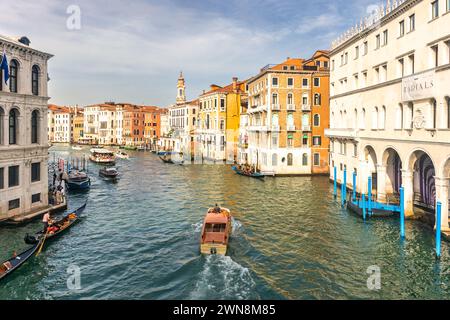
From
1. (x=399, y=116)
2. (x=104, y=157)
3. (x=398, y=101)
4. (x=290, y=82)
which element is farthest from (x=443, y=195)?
(x=104, y=157)

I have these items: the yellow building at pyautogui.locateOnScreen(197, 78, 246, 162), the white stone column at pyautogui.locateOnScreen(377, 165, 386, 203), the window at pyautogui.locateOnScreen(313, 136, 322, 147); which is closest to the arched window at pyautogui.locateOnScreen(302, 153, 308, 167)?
the window at pyautogui.locateOnScreen(313, 136, 322, 147)

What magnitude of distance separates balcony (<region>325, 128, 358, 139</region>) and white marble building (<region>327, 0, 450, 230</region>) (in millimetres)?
96

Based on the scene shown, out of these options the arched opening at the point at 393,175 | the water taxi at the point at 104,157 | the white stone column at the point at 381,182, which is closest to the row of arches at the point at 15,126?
the white stone column at the point at 381,182

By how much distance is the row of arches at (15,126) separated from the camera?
21078 millimetres

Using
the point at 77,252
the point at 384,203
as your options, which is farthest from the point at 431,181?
the point at 77,252

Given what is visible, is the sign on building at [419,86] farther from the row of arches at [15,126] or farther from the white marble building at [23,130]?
the row of arches at [15,126]

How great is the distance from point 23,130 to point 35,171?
2.87 meters

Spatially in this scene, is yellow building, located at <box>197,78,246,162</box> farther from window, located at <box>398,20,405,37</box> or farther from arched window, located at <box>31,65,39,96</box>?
arched window, located at <box>31,65,39,96</box>

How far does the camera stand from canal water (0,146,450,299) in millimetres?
14242

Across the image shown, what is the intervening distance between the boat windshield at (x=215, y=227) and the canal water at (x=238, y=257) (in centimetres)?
113

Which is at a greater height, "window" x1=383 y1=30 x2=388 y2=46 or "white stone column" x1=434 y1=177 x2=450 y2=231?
"window" x1=383 y1=30 x2=388 y2=46

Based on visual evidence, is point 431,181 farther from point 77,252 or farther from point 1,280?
point 1,280

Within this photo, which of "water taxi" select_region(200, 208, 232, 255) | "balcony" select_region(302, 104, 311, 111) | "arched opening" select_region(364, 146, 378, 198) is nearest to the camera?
"water taxi" select_region(200, 208, 232, 255)

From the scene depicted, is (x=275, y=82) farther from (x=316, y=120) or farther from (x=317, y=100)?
(x=316, y=120)
